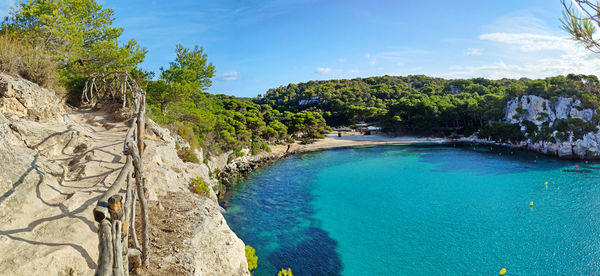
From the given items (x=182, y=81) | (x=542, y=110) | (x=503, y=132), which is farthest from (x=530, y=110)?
(x=182, y=81)

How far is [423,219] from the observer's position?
57.3 feet

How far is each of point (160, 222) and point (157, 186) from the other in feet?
6.08

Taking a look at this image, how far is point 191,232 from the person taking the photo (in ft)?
18.9

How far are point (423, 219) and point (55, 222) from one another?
18.0 metres

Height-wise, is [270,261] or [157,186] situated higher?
[157,186]

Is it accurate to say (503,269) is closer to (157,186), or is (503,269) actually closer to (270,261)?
(270,261)

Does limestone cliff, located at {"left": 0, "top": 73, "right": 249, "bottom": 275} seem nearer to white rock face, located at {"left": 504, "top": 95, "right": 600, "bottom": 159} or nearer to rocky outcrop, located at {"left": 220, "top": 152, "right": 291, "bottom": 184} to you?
rocky outcrop, located at {"left": 220, "top": 152, "right": 291, "bottom": 184}

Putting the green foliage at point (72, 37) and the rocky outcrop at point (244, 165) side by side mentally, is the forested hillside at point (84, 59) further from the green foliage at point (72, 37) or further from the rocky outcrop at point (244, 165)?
the rocky outcrop at point (244, 165)

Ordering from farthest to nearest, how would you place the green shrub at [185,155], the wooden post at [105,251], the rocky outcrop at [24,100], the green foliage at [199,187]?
the green shrub at [185,155]
the green foliage at [199,187]
the rocky outcrop at [24,100]
the wooden post at [105,251]

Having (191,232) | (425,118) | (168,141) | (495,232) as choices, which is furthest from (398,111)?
(191,232)

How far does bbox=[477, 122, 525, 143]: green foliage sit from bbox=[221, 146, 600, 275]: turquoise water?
425 inches

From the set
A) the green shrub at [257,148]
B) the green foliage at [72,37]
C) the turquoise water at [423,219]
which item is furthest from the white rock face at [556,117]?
the green foliage at [72,37]

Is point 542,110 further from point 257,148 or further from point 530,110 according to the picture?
point 257,148

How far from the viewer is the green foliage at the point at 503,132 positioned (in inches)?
1678
